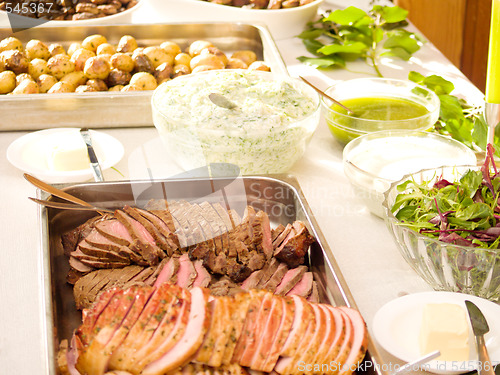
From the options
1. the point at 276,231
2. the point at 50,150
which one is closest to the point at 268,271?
the point at 276,231

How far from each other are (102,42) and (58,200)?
3.83 ft

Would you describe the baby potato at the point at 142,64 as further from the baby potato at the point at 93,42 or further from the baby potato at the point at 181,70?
the baby potato at the point at 93,42

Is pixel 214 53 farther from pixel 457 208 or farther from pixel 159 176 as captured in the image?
pixel 457 208

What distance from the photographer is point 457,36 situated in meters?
3.94

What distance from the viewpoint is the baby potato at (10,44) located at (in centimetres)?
231

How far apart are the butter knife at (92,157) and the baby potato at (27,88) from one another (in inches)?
11.3

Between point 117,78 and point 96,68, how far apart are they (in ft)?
0.26

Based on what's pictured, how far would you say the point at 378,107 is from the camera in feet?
6.38

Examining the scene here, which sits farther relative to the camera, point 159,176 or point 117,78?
point 117,78

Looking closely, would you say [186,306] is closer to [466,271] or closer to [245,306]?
[245,306]

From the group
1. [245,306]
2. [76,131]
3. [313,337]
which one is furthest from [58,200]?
[313,337]

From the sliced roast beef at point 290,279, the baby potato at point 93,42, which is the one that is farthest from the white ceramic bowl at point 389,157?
the baby potato at point 93,42

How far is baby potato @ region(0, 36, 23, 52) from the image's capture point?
7.57 ft

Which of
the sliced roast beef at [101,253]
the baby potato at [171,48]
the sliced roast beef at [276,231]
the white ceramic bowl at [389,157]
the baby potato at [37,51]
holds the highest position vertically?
the baby potato at [37,51]
